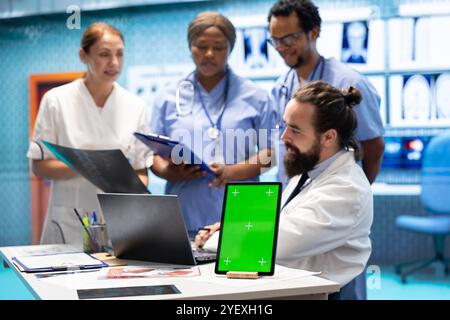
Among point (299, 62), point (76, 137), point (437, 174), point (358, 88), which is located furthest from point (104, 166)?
point (437, 174)

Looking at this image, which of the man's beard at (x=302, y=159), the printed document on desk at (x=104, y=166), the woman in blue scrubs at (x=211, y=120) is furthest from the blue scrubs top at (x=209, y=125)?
the man's beard at (x=302, y=159)

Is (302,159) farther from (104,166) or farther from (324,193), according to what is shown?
(104,166)

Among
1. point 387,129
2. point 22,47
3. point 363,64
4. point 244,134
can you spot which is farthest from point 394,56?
point 22,47

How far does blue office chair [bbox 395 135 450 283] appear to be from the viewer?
125 inches

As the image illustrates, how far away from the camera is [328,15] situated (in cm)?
326

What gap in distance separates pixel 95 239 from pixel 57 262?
0.77 feet

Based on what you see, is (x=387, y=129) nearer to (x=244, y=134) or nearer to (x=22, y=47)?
(x=244, y=134)

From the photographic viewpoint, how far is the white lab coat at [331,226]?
1.73m

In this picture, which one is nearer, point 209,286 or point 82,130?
point 209,286

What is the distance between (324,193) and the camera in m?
1.80

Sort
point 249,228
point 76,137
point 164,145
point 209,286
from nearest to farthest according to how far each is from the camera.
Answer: point 209,286 → point 249,228 → point 164,145 → point 76,137

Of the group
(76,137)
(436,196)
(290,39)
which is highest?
(290,39)

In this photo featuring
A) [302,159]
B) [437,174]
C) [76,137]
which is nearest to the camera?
[302,159]

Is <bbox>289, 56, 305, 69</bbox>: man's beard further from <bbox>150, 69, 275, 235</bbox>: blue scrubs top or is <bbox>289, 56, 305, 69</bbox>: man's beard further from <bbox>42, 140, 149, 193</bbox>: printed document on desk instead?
<bbox>42, 140, 149, 193</bbox>: printed document on desk
